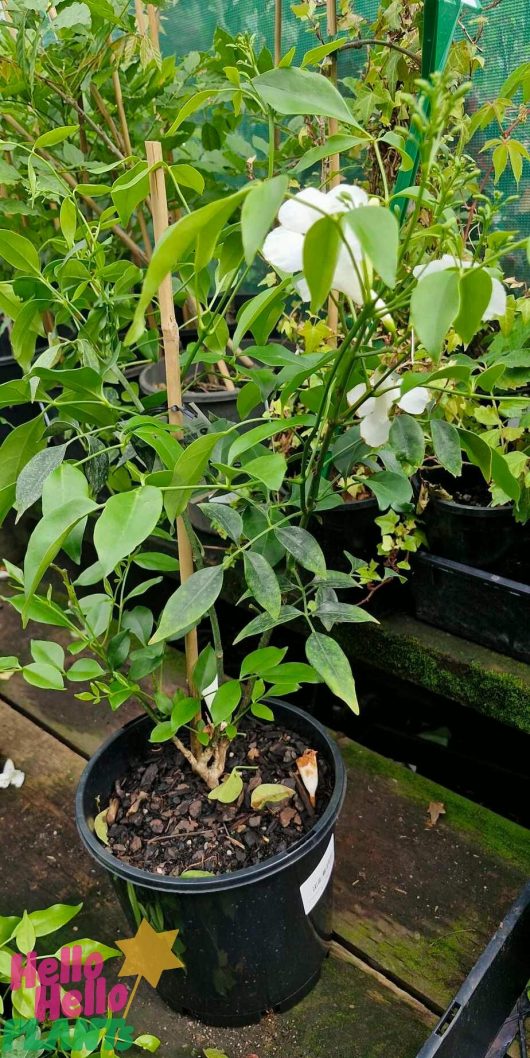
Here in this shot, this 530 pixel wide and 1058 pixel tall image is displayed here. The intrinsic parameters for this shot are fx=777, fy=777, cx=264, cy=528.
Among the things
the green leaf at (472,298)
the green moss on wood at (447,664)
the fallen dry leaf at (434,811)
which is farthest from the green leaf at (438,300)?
the fallen dry leaf at (434,811)

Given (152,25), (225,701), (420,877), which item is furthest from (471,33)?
(420,877)

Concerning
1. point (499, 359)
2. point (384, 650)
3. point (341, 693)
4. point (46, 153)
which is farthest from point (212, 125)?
point (341, 693)

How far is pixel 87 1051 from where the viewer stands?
73cm

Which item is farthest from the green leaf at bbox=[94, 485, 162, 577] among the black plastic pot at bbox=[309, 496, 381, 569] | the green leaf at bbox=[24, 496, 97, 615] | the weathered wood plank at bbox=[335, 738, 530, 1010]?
the weathered wood plank at bbox=[335, 738, 530, 1010]

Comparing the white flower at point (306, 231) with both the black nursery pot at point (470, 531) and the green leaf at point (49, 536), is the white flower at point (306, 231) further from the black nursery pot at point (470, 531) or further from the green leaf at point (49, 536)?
the black nursery pot at point (470, 531)

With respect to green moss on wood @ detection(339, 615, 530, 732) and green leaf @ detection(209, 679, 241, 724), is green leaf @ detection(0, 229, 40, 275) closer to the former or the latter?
green leaf @ detection(209, 679, 241, 724)

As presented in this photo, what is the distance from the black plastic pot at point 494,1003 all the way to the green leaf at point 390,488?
0.41 metres

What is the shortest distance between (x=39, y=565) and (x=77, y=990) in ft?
2.02

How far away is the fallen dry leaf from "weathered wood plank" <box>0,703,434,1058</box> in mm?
215

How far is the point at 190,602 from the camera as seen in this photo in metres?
0.58

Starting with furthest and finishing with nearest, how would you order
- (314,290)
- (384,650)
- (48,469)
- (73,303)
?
(384,650)
(73,303)
(48,469)
(314,290)

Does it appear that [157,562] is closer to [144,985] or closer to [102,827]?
[102,827]

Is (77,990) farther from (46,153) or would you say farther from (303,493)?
(46,153)

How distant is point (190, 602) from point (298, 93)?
1.14 ft
